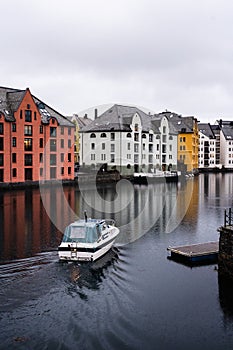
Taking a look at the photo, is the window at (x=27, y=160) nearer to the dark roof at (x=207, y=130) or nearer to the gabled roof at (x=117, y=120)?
the gabled roof at (x=117, y=120)

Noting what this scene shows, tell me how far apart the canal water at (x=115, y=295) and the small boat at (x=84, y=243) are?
51cm

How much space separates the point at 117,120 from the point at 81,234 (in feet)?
216

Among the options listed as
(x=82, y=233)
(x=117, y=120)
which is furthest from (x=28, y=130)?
(x=82, y=233)

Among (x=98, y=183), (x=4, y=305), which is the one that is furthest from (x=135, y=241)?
(x=98, y=183)

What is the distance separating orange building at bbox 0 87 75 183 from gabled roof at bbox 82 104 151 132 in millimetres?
14565

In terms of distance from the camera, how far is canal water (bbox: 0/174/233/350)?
13.7 metres

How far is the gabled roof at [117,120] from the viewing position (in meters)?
85.6

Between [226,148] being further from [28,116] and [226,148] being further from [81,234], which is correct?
[81,234]

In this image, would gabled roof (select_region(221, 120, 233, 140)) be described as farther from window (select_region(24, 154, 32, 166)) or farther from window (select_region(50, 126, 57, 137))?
window (select_region(24, 154, 32, 166))

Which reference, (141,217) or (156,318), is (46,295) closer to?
(156,318)

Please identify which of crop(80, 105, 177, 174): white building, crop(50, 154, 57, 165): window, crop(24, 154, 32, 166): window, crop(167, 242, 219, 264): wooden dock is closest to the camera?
crop(167, 242, 219, 264): wooden dock

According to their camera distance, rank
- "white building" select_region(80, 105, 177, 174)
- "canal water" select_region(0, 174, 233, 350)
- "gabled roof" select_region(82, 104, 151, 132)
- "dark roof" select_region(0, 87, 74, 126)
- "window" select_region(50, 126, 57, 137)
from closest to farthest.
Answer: "canal water" select_region(0, 174, 233, 350) → "dark roof" select_region(0, 87, 74, 126) → "window" select_region(50, 126, 57, 137) → "white building" select_region(80, 105, 177, 174) → "gabled roof" select_region(82, 104, 151, 132)

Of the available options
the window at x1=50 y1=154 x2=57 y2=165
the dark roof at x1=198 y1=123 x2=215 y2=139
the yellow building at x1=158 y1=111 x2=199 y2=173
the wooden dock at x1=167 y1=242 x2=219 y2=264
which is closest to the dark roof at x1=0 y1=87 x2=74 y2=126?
the window at x1=50 y1=154 x2=57 y2=165

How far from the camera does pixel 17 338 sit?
13.5 meters
